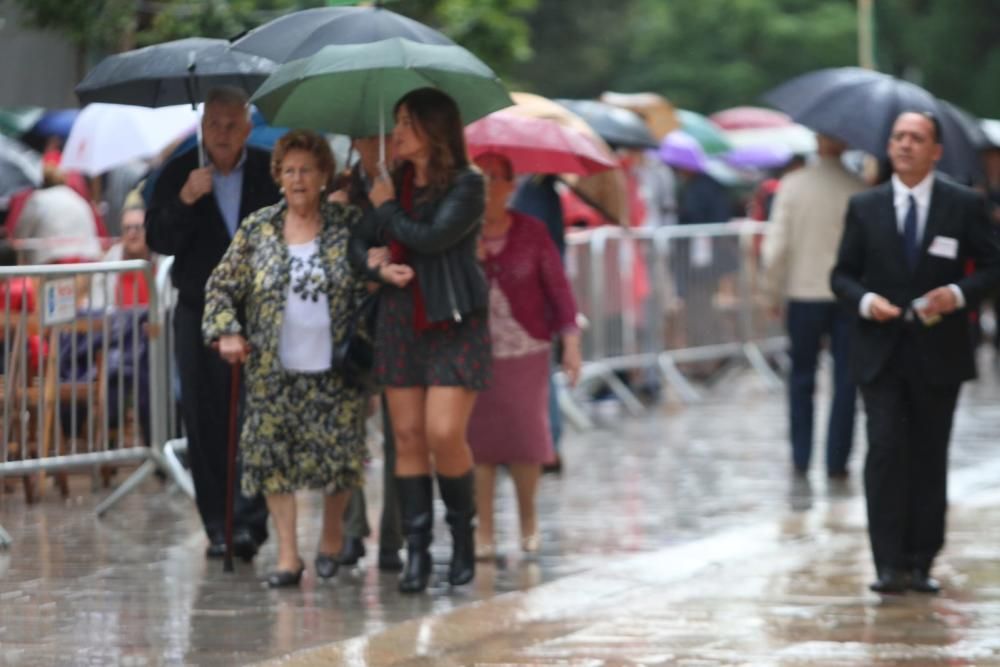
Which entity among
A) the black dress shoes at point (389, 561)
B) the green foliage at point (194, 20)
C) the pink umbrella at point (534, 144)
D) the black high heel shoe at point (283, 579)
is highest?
the green foliage at point (194, 20)

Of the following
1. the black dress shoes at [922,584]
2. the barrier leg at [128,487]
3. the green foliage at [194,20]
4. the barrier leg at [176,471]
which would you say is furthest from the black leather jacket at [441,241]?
the green foliage at [194,20]

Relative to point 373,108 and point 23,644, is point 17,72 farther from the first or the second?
point 23,644

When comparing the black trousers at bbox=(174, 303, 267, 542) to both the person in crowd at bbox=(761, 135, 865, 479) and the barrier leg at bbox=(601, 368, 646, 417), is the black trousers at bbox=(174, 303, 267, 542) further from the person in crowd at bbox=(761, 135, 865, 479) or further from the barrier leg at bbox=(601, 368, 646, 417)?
the barrier leg at bbox=(601, 368, 646, 417)

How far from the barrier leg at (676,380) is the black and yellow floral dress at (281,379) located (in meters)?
9.36

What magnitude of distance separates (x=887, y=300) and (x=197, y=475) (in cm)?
314

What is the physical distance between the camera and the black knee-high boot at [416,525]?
929 centimetres

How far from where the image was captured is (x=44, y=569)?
9719mm

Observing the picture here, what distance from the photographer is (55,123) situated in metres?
A: 23.7

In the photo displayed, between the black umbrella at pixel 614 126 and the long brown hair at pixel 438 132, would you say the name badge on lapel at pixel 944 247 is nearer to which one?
the long brown hair at pixel 438 132

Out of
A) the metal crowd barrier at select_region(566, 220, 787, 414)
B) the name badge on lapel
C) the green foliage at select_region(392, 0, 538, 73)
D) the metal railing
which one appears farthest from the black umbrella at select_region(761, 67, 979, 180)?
the green foliage at select_region(392, 0, 538, 73)

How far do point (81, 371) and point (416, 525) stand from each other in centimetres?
294

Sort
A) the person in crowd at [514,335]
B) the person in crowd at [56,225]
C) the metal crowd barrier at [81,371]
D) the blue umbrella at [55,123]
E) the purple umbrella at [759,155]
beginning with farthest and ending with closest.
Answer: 1. the purple umbrella at [759,155]
2. the blue umbrella at [55,123]
3. the person in crowd at [56,225]
4. the metal crowd barrier at [81,371]
5. the person in crowd at [514,335]

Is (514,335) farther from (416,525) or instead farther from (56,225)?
(56,225)

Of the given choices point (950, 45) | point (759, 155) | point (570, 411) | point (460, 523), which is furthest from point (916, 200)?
point (950, 45)
